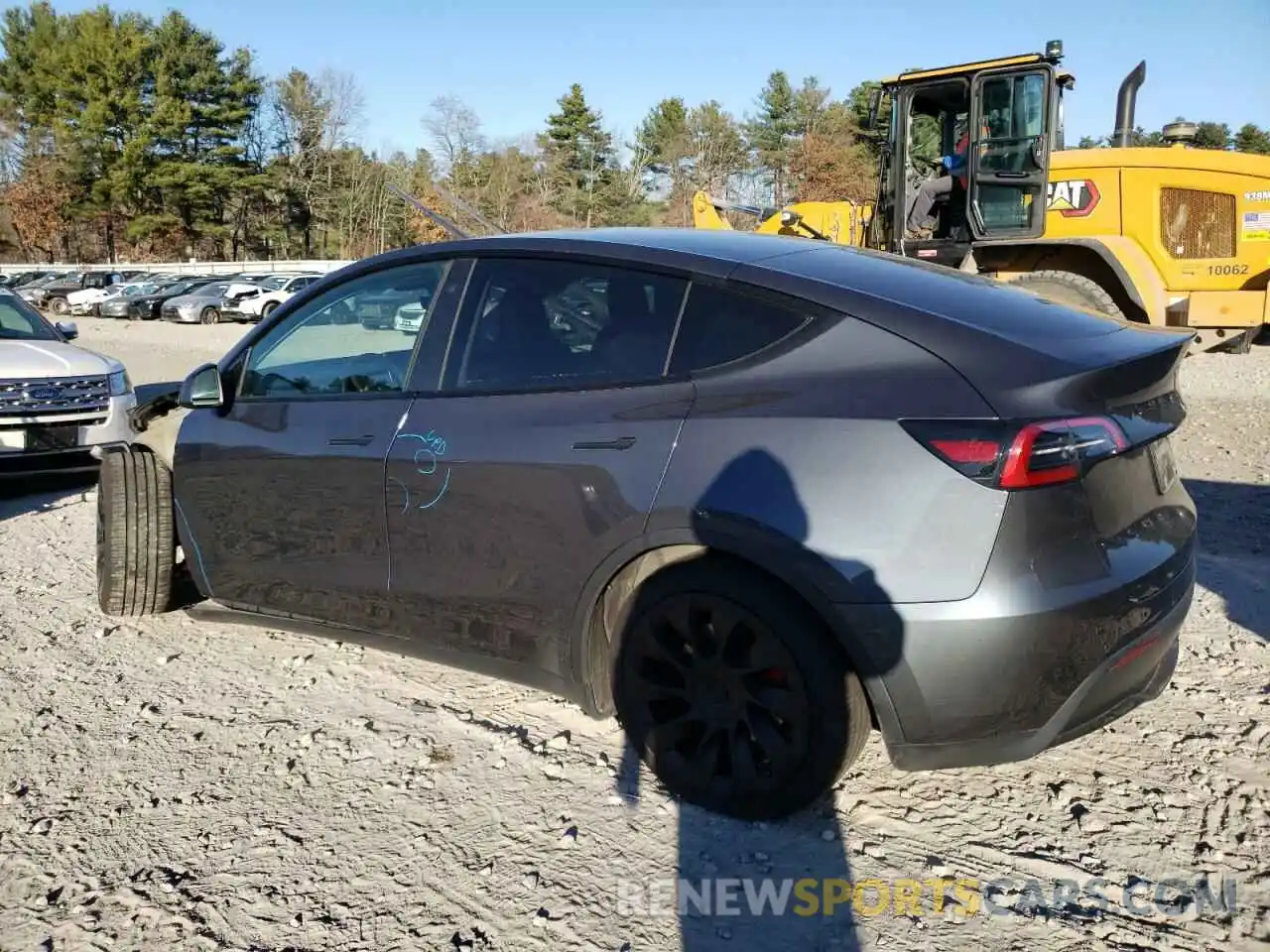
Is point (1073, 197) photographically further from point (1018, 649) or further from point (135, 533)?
point (135, 533)

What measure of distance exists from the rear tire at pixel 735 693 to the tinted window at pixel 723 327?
600mm

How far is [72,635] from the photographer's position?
4.51 meters

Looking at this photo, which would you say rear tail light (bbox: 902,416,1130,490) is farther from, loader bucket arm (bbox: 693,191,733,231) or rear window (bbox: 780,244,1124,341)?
loader bucket arm (bbox: 693,191,733,231)

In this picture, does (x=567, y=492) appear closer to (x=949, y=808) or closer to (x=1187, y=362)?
(x=949, y=808)

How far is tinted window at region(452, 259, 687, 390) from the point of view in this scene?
119 inches

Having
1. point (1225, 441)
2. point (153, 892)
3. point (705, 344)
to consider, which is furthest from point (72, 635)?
point (1225, 441)

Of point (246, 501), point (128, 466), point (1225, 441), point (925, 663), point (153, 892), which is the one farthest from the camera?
point (1225, 441)

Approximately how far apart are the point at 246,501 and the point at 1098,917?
127 inches

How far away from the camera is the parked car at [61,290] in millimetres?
40188

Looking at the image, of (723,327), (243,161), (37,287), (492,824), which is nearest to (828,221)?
(723,327)

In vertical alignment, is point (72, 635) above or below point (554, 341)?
below

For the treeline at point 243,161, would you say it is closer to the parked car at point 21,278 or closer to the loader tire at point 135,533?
the parked car at point 21,278

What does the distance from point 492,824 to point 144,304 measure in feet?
123

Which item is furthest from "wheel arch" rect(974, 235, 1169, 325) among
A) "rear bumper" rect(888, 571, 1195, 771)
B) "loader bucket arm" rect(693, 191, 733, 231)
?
"rear bumper" rect(888, 571, 1195, 771)
